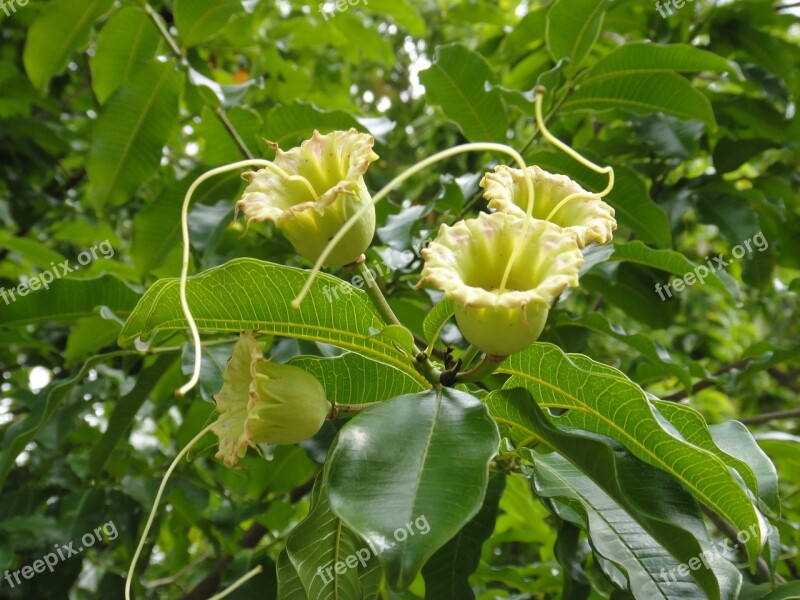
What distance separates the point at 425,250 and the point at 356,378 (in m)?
0.26

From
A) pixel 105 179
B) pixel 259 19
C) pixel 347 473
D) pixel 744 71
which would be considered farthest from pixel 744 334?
pixel 347 473

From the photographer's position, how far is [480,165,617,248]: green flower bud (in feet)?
2.85

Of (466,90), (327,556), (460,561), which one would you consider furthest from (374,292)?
(466,90)

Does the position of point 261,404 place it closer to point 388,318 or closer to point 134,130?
point 388,318

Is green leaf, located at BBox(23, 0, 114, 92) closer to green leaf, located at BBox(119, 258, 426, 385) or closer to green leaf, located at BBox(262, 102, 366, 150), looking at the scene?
green leaf, located at BBox(262, 102, 366, 150)

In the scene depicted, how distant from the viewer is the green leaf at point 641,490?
2.70 ft

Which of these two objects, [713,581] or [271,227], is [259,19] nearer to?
[271,227]

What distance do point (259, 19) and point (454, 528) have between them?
2490 mm

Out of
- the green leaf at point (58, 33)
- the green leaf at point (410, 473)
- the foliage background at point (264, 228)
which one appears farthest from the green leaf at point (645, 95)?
the green leaf at point (58, 33)

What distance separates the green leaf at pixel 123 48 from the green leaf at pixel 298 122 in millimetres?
391

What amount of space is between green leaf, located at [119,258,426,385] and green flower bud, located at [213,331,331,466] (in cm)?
4

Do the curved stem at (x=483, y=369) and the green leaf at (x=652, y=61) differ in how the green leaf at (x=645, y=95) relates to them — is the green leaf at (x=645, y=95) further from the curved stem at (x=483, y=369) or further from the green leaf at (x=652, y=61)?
the curved stem at (x=483, y=369)

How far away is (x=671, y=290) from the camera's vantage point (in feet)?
6.33

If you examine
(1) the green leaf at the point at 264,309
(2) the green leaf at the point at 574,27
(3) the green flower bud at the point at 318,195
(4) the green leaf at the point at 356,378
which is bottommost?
(4) the green leaf at the point at 356,378
